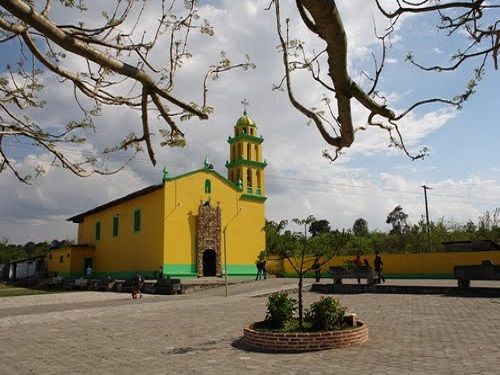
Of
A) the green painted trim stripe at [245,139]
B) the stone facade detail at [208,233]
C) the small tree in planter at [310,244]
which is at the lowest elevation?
the small tree in planter at [310,244]

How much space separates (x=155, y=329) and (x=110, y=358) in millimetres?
3146

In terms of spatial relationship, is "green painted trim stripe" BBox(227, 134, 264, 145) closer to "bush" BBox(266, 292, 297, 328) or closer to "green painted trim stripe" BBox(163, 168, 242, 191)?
"green painted trim stripe" BBox(163, 168, 242, 191)

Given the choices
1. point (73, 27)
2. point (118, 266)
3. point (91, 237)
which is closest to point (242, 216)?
point (118, 266)

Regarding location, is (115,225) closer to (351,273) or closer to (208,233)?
(208,233)

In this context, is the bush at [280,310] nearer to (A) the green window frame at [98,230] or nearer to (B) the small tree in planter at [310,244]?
(B) the small tree in planter at [310,244]

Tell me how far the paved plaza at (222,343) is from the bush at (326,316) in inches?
26.4

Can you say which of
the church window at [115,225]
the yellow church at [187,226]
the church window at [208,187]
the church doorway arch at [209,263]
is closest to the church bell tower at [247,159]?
the yellow church at [187,226]

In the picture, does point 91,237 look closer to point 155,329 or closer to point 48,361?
point 155,329

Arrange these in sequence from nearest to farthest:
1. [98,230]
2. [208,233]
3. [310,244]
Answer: [310,244] < [208,233] < [98,230]

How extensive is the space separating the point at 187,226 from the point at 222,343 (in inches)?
870

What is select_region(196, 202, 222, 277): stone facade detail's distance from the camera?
30.7 metres

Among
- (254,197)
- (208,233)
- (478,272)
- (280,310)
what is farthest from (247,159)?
(280,310)

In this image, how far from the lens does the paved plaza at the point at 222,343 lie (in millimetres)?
6742

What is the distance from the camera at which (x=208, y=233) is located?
31.4m
